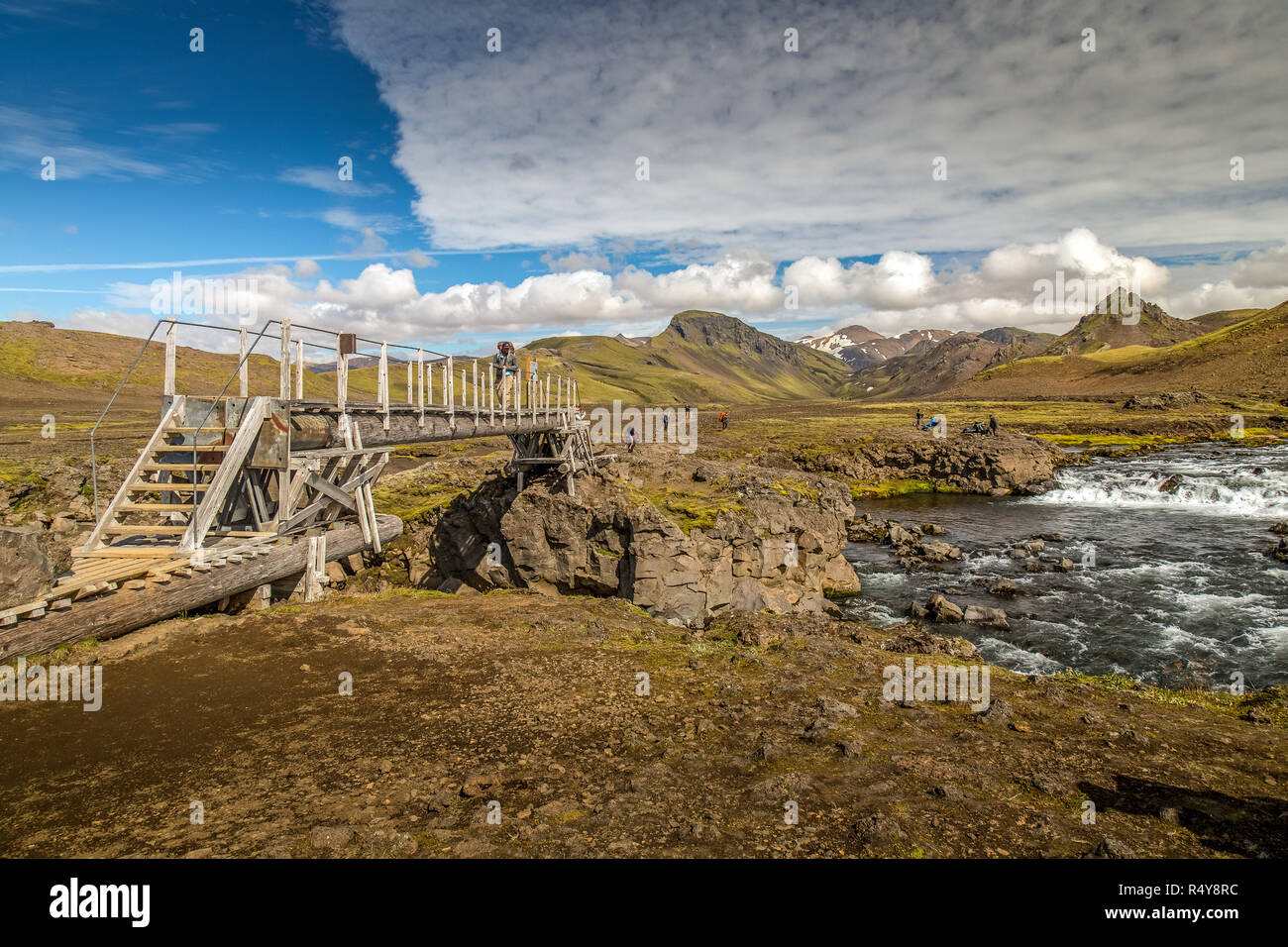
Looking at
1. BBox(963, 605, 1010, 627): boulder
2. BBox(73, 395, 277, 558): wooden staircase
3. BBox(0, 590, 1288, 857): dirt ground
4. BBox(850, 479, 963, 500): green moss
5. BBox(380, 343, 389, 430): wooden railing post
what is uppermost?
BBox(380, 343, 389, 430): wooden railing post

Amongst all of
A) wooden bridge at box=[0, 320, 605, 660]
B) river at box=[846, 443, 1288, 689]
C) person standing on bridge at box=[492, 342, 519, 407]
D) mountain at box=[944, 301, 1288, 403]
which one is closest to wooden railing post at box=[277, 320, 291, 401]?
wooden bridge at box=[0, 320, 605, 660]

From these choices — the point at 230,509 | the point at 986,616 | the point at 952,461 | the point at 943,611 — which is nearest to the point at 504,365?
the point at 230,509

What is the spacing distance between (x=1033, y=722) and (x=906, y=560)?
24.5m

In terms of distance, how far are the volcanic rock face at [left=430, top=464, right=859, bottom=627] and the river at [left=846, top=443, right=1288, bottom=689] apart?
344 cm

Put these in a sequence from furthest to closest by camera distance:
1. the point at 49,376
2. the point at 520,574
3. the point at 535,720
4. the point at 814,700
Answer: the point at 49,376 < the point at 520,574 < the point at 814,700 < the point at 535,720

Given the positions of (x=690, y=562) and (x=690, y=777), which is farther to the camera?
(x=690, y=562)

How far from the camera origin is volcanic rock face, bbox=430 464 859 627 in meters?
22.1

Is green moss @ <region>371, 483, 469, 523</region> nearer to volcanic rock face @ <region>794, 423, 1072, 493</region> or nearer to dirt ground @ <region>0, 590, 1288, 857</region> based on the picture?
dirt ground @ <region>0, 590, 1288, 857</region>

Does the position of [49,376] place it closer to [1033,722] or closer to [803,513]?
[803,513]

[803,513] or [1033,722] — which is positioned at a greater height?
[803,513]

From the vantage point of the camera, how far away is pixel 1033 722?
10.2 metres

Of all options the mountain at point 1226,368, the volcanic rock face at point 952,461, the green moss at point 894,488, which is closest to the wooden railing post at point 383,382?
the green moss at point 894,488

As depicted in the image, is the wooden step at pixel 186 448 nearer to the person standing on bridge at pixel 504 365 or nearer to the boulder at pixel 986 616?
the person standing on bridge at pixel 504 365
